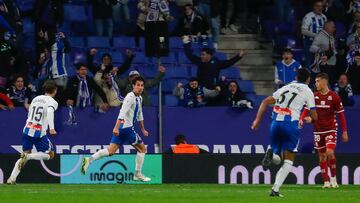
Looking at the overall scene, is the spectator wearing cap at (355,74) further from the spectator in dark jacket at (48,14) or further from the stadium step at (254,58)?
the spectator in dark jacket at (48,14)

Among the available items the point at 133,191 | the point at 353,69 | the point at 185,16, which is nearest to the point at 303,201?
the point at 133,191

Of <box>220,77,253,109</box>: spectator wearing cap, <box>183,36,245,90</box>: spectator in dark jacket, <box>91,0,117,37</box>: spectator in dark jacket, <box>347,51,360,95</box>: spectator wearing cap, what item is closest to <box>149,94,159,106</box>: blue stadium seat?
<box>183,36,245,90</box>: spectator in dark jacket

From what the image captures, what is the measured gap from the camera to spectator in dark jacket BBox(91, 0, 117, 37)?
30.0 m

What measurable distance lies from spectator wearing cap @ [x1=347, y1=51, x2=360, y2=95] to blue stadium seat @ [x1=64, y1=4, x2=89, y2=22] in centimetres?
682

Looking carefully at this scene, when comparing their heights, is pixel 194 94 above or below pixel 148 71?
below

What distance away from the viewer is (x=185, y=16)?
98.5ft

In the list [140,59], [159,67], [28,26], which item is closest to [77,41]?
[28,26]

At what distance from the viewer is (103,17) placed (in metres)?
30.0

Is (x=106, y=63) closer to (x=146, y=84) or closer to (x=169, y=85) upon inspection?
(x=146, y=84)

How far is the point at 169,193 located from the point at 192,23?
9947 mm

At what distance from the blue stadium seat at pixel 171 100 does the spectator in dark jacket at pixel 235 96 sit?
1.18m

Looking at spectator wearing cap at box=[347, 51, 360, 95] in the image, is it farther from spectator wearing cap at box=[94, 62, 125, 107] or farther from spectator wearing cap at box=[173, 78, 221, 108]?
spectator wearing cap at box=[94, 62, 125, 107]

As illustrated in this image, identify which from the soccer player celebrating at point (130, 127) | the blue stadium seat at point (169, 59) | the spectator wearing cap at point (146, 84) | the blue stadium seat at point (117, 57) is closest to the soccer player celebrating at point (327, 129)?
the soccer player celebrating at point (130, 127)

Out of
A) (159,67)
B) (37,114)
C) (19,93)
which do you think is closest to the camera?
(37,114)
